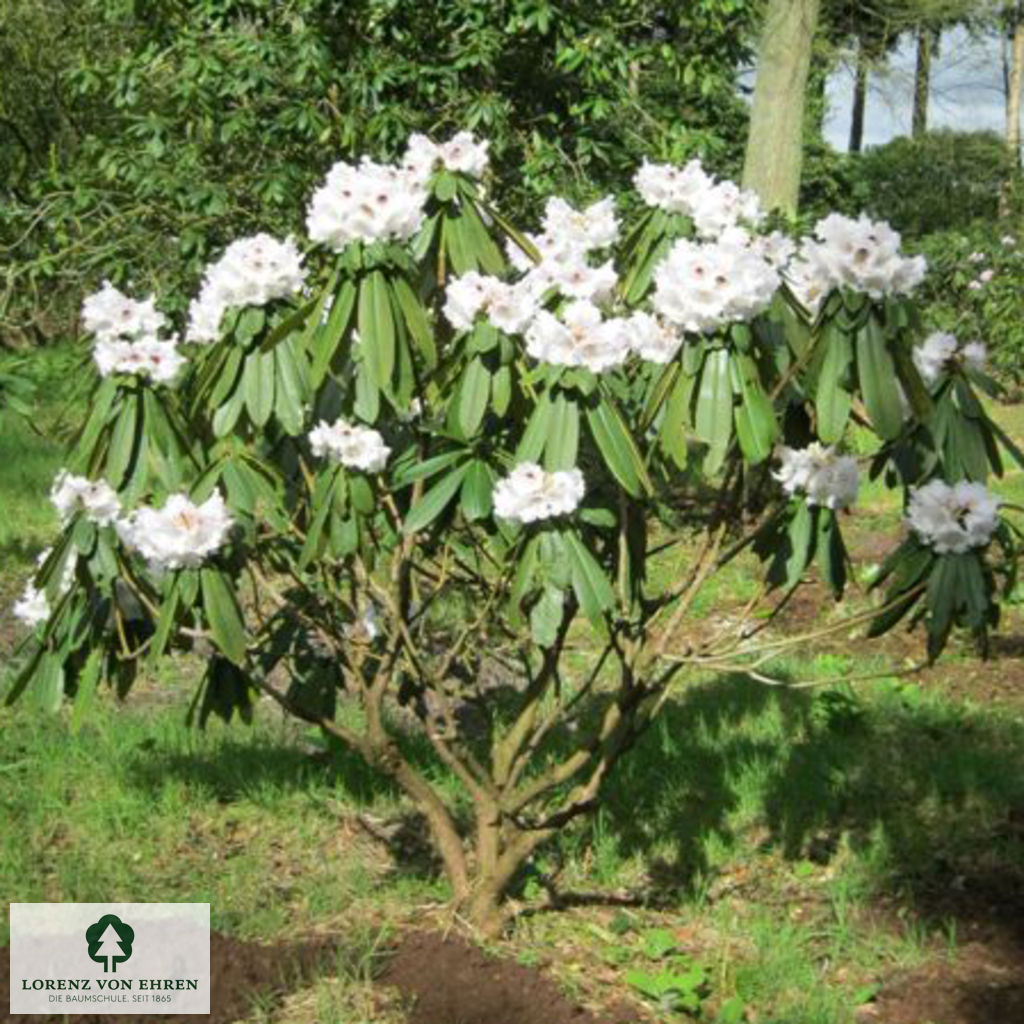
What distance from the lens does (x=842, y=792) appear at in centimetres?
497

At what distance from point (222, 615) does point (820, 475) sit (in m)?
1.28

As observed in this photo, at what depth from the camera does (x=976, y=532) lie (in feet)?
10.2

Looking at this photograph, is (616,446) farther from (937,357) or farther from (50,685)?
(50,685)

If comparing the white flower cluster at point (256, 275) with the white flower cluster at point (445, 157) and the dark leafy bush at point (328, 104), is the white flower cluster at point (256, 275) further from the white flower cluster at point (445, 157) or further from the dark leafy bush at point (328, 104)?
the dark leafy bush at point (328, 104)

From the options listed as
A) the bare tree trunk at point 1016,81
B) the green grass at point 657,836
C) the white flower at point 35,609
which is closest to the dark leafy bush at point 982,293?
the green grass at point 657,836

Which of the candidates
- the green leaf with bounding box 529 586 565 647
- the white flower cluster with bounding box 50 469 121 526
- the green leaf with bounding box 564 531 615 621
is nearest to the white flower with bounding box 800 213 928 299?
the green leaf with bounding box 564 531 615 621

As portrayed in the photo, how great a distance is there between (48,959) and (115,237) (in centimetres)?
394

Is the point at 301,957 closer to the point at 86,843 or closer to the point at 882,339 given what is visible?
the point at 86,843

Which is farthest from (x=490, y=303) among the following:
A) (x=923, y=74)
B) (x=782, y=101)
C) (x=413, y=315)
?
(x=923, y=74)

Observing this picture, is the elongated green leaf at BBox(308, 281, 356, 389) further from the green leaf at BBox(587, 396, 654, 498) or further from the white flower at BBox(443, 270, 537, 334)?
the green leaf at BBox(587, 396, 654, 498)

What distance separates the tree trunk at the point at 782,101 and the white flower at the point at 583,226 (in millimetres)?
7487

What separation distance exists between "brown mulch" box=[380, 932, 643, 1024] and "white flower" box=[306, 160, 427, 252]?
1.59m

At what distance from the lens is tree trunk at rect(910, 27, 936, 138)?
79.6 feet

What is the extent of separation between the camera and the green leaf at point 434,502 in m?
3.19
